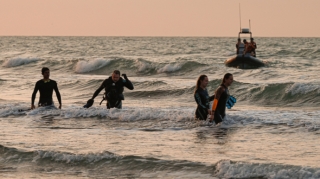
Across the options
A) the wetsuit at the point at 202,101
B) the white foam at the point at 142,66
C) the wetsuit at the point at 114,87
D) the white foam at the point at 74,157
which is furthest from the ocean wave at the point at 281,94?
the white foam at the point at 142,66

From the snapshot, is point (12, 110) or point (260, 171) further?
point (12, 110)

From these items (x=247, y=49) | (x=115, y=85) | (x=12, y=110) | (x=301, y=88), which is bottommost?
(x=301, y=88)

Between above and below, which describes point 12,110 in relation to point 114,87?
below

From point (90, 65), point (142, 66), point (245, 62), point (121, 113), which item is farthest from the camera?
point (90, 65)

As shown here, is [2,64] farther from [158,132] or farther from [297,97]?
[158,132]

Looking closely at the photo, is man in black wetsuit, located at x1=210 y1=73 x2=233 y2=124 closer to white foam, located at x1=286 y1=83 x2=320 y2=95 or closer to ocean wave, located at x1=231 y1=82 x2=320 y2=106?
ocean wave, located at x1=231 y1=82 x2=320 y2=106

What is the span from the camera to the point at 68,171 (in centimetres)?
1149

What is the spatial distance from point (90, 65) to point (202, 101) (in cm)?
3069

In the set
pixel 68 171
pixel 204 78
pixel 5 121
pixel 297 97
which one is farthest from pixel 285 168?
pixel 297 97

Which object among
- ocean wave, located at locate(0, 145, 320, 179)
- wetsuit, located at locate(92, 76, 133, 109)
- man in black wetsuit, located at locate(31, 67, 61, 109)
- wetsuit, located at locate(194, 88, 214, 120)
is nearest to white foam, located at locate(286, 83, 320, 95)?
wetsuit, located at locate(92, 76, 133, 109)

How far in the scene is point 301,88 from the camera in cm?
2503

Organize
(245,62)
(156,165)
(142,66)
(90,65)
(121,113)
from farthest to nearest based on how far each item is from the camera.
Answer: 1. (90,65)
2. (142,66)
3. (245,62)
4. (121,113)
5. (156,165)

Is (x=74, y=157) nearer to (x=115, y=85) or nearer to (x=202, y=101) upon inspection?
(x=202, y=101)

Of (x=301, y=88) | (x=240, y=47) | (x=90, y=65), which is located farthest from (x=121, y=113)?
(x=90, y=65)
